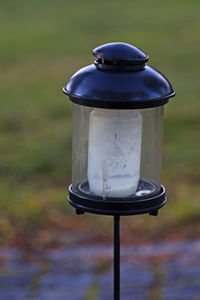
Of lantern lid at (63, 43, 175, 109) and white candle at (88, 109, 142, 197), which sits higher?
lantern lid at (63, 43, 175, 109)

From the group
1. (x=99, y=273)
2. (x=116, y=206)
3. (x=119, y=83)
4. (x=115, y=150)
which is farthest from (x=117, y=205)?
(x=99, y=273)

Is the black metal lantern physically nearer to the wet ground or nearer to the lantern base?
the lantern base

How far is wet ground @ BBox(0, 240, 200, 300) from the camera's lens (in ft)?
14.7

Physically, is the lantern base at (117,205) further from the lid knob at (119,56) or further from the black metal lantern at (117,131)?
the lid knob at (119,56)

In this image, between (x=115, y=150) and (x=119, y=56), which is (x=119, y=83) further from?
(x=115, y=150)

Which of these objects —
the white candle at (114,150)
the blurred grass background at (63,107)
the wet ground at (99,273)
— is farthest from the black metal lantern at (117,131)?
the blurred grass background at (63,107)

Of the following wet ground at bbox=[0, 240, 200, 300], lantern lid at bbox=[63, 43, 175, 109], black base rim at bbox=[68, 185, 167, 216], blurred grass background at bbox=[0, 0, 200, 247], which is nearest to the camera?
lantern lid at bbox=[63, 43, 175, 109]

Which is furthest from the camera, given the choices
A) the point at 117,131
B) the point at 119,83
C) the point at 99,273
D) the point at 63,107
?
the point at 63,107

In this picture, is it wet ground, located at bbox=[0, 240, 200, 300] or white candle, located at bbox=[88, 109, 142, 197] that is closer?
white candle, located at bbox=[88, 109, 142, 197]

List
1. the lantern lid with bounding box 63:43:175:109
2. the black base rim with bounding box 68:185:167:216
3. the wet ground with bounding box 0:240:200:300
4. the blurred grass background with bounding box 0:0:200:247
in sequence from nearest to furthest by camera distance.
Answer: the lantern lid with bounding box 63:43:175:109 → the black base rim with bounding box 68:185:167:216 → the wet ground with bounding box 0:240:200:300 → the blurred grass background with bounding box 0:0:200:247

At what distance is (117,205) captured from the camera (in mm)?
2486

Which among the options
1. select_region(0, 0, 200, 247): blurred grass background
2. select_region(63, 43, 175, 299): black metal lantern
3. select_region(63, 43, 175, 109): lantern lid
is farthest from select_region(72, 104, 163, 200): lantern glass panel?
select_region(0, 0, 200, 247): blurred grass background

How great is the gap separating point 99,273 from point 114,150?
8.06 feet

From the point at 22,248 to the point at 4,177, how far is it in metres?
1.48
